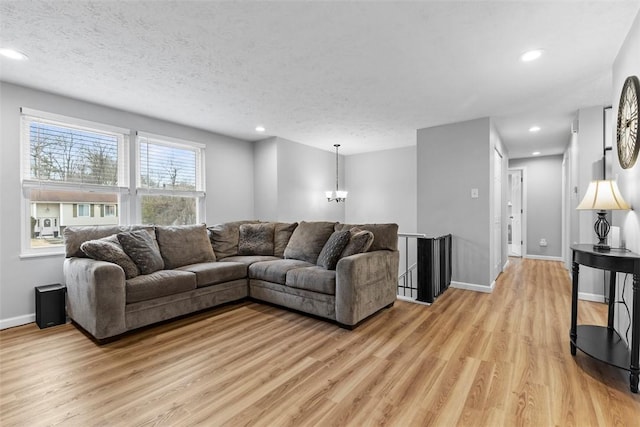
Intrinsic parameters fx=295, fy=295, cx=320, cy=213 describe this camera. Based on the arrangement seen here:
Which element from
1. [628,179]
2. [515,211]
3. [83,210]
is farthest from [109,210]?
[515,211]

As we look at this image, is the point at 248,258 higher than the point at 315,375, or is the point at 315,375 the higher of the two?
the point at 248,258

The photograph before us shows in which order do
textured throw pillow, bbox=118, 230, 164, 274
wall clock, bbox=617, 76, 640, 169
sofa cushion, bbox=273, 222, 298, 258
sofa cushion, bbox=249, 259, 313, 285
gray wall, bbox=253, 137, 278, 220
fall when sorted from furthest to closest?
gray wall, bbox=253, 137, 278, 220, sofa cushion, bbox=273, 222, 298, 258, sofa cushion, bbox=249, 259, 313, 285, textured throw pillow, bbox=118, 230, 164, 274, wall clock, bbox=617, 76, 640, 169

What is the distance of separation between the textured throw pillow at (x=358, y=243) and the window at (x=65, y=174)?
9.69 ft

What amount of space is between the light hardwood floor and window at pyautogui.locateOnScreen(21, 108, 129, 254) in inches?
43.6

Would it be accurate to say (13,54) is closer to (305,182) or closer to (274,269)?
(274,269)

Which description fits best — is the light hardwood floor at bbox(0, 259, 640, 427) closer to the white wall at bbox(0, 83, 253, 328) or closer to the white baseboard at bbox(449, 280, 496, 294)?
the white wall at bbox(0, 83, 253, 328)

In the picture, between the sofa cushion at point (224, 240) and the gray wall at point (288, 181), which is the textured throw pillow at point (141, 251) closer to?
the sofa cushion at point (224, 240)

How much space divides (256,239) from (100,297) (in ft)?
6.78

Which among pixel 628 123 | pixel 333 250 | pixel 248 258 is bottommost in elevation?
pixel 248 258

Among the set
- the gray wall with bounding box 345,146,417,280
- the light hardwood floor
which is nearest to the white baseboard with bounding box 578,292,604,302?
the light hardwood floor

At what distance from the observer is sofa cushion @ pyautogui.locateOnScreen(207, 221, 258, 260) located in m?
4.12

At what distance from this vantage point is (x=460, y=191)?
4305mm

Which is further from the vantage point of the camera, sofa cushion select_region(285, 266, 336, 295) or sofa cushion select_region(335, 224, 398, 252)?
sofa cushion select_region(335, 224, 398, 252)

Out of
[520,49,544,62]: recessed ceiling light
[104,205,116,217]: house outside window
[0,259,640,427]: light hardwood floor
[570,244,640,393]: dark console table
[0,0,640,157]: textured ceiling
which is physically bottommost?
[0,259,640,427]: light hardwood floor
